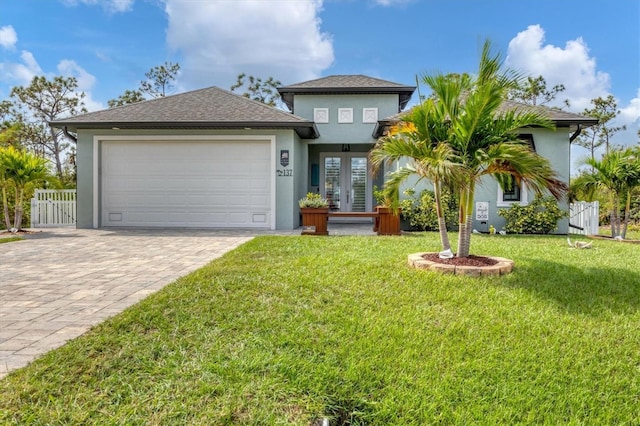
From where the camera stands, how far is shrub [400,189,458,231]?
11180mm

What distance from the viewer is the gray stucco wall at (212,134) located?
469 inches

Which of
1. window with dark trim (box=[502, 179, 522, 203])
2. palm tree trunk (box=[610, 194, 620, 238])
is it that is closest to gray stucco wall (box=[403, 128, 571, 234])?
window with dark trim (box=[502, 179, 522, 203])

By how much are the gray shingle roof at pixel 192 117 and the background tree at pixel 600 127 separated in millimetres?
20355

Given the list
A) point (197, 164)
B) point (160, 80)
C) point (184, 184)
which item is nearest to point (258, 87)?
point (160, 80)

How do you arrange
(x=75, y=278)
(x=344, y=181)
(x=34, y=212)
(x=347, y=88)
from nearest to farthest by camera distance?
1. (x=75, y=278)
2. (x=34, y=212)
3. (x=347, y=88)
4. (x=344, y=181)

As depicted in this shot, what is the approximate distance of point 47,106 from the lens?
76.6ft

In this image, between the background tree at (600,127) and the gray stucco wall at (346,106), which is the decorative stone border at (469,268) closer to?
the gray stucco wall at (346,106)

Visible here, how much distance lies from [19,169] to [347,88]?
11.1 m

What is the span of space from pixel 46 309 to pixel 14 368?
1435mm

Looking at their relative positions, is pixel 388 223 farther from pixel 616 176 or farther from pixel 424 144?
pixel 616 176

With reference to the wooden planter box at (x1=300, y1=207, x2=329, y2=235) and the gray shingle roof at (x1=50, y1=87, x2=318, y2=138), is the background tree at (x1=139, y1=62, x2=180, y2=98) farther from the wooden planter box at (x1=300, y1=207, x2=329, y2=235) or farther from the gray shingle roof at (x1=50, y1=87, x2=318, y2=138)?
the wooden planter box at (x1=300, y1=207, x2=329, y2=235)

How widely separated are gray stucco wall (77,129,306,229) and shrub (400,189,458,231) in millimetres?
3618

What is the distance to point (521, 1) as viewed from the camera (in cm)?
1192

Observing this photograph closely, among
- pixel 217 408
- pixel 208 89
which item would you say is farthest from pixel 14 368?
pixel 208 89
